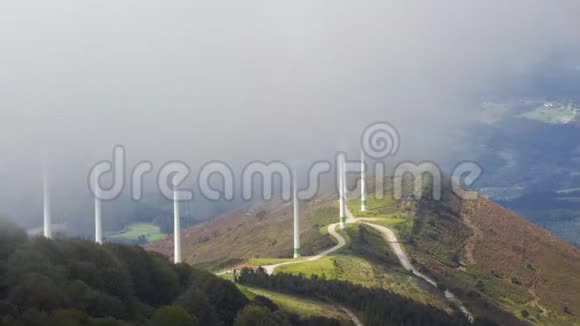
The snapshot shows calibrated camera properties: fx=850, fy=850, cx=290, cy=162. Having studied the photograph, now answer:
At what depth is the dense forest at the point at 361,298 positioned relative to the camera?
356ft

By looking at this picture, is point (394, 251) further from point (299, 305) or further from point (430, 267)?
point (299, 305)

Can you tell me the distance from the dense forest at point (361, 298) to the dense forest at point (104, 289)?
2408 centimetres

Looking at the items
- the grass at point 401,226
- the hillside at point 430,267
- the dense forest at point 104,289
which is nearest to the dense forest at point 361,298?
the hillside at point 430,267

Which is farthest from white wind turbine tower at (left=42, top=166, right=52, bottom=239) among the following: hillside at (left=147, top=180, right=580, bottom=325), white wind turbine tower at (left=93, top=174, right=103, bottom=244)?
hillside at (left=147, top=180, right=580, bottom=325)

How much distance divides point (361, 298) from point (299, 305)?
14.8 metres

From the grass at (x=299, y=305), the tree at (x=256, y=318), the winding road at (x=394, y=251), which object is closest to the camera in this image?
the tree at (x=256, y=318)

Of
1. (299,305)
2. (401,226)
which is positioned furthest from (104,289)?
(401,226)

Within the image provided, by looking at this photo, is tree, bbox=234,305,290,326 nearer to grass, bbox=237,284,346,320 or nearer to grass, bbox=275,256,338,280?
grass, bbox=237,284,346,320

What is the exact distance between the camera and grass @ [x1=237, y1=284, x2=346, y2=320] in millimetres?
95938

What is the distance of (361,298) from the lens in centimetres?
11281

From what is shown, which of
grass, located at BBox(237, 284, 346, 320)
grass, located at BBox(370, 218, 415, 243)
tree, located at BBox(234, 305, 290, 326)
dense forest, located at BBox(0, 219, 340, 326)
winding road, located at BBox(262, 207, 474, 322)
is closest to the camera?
dense forest, located at BBox(0, 219, 340, 326)

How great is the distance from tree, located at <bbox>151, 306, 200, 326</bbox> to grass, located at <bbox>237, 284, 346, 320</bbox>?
91.4 ft

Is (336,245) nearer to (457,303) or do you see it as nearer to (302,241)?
(302,241)

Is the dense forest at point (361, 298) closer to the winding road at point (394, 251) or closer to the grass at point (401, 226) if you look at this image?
the winding road at point (394, 251)
